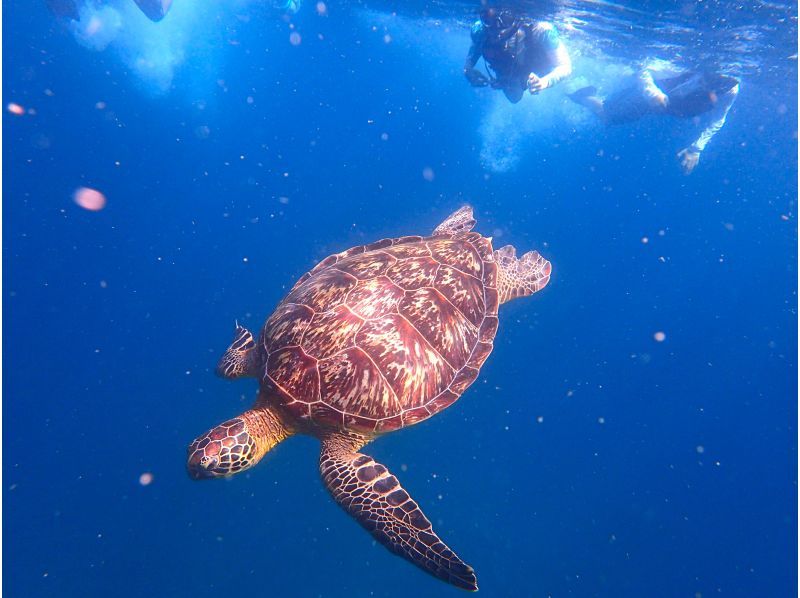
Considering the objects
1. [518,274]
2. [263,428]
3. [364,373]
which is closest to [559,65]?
[518,274]

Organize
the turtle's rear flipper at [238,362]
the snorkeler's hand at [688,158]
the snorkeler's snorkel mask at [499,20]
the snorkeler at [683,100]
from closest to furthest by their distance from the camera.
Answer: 1. the turtle's rear flipper at [238,362]
2. the snorkeler's snorkel mask at [499,20]
3. the snorkeler at [683,100]
4. the snorkeler's hand at [688,158]

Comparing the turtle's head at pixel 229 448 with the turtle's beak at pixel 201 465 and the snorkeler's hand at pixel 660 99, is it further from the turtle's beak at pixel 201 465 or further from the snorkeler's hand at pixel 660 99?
the snorkeler's hand at pixel 660 99

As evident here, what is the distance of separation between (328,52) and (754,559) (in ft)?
156

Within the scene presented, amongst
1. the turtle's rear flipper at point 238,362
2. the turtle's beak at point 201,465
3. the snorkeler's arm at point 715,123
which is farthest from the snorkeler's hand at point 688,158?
the turtle's beak at point 201,465

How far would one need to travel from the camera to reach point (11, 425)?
8344 millimetres

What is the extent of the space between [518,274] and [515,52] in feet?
19.2

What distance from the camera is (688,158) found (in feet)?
40.0

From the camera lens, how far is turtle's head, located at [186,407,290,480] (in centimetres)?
336

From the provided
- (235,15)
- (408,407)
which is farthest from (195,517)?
(235,15)

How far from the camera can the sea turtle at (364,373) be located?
3373 mm

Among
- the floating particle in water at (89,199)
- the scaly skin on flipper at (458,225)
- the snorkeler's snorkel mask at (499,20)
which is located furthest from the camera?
the floating particle in water at (89,199)

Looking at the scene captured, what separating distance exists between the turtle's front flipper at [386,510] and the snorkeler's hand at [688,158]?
13.6 meters

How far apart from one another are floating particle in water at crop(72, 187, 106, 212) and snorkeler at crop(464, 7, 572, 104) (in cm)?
1185

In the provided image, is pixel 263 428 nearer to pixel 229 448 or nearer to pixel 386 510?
pixel 229 448
